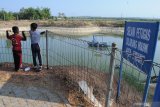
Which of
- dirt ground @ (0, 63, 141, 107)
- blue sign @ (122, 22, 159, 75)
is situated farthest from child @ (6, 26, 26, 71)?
blue sign @ (122, 22, 159, 75)

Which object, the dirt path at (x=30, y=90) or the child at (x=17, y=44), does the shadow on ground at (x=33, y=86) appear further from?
the child at (x=17, y=44)

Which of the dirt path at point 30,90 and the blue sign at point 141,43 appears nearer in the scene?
the blue sign at point 141,43

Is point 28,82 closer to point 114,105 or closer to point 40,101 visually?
point 40,101

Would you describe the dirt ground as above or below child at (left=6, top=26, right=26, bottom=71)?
below

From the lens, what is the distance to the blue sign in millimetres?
4660

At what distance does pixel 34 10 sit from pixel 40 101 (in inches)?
3260

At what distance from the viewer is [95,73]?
929 cm

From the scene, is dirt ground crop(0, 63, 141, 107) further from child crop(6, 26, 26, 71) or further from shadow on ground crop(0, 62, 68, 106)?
child crop(6, 26, 26, 71)

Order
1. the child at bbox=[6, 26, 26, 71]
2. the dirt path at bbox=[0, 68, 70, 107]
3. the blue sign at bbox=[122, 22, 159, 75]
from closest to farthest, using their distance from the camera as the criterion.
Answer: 1. the blue sign at bbox=[122, 22, 159, 75]
2. the dirt path at bbox=[0, 68, 70, 107]
3. the child at bbox=[6, 26, 26, 71]

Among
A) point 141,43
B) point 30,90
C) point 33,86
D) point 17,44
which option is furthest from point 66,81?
point 141,43

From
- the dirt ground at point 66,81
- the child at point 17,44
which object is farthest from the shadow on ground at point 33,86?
the child at point 17,44

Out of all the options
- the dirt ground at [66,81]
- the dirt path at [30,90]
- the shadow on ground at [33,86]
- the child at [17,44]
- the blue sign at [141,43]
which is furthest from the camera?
the child at [17,44]

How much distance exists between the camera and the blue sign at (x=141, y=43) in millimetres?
4660

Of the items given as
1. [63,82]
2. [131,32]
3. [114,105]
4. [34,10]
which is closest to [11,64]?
[63,82]
